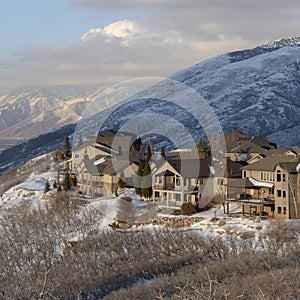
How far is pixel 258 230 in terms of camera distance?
3716cm

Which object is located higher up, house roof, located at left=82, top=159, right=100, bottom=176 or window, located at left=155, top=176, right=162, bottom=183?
house roof, located at left=82, top=159, right=100, bottom=176

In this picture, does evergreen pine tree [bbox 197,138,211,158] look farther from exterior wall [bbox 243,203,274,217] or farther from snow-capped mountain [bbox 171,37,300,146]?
snow-capped mountain [bbox 171,37,300,146]

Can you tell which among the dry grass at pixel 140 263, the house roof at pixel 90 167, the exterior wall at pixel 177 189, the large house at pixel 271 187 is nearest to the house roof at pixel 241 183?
the large house at pixel 271 187

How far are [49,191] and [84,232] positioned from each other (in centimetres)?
1249

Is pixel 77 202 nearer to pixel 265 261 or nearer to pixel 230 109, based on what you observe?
pixel 265 261

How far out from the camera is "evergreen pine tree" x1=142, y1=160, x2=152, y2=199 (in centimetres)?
4800

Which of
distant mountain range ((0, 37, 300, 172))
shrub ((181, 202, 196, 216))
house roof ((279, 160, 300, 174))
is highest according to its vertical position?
distant mountain range ((0, 37, 300, 172))

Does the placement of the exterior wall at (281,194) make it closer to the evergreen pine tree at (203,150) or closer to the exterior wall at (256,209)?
the exterior wall at (256,209)

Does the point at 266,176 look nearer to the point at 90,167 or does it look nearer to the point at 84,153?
the point at 90,167

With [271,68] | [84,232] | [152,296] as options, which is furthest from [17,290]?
[271,68]

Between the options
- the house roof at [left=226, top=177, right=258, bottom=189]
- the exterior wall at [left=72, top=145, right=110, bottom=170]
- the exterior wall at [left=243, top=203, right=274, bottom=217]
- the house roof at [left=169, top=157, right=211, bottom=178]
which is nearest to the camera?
the exterior wall at [left=243, top=203, right=274, bottom=217]

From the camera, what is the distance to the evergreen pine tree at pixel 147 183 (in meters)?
48.0

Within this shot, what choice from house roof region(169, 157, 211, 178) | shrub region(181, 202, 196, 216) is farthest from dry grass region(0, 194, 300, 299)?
house roof region(169, 157, 211, 178)

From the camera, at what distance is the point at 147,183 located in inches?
1913
